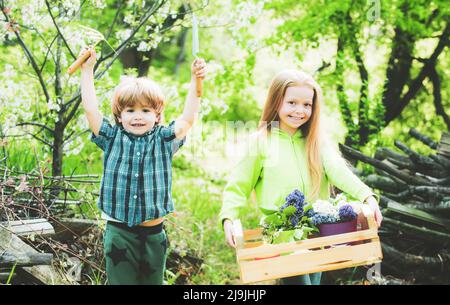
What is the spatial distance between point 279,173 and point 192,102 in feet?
2.11

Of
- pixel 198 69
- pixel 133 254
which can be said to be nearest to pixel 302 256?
pixel 133 254

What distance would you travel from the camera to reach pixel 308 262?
2.80 meters

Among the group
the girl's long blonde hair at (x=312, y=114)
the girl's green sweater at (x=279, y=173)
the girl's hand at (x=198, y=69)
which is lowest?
the girl's green sweater at (x=279, y=173)

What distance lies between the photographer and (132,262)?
9.39 ft

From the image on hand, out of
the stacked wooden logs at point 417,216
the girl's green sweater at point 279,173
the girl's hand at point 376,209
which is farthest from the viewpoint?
the stacked wooden logs at point 417,216

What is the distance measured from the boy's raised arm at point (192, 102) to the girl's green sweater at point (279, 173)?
1.38 ft

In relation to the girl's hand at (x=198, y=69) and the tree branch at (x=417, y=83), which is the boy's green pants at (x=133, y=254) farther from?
the tree branch at (x=417, y=83)

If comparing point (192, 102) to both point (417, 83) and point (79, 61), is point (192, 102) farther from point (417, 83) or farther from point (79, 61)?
point (417, 83)

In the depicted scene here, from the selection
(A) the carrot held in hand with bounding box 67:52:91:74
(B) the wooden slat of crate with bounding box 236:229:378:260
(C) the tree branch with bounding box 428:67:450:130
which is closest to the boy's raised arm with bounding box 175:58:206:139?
(A) the carrot held in hand with bounding box 67:52:91:74

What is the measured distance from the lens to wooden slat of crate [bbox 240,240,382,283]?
273 centimetres

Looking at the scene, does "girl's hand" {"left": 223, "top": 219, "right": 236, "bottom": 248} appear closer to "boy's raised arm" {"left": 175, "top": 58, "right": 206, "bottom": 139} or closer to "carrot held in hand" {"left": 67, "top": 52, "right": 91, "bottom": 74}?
"boy's raised arm" {"left": 175, "top": 58, "right": 206, "bottom": 139}

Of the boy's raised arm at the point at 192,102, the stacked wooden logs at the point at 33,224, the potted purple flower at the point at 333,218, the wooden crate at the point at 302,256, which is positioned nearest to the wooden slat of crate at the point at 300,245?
the wooden crate at the point at 302,256

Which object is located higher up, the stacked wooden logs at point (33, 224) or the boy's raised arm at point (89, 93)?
the boy's raised arm at point (89, 93)

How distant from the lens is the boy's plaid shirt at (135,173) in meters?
2.87
